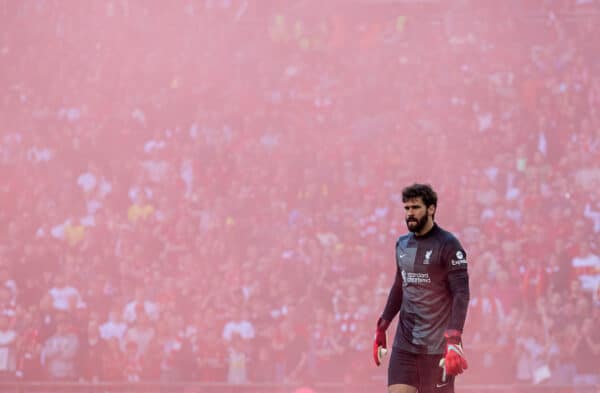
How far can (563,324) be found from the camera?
928cm

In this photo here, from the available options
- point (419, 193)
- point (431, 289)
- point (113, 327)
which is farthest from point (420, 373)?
point (113, 327)

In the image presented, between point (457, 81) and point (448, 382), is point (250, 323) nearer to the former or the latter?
A: point (457, 81)

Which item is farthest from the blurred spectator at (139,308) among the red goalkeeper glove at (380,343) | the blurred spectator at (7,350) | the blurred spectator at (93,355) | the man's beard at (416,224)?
the man's beard at (416,224)

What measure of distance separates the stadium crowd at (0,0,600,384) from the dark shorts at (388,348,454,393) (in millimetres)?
5385

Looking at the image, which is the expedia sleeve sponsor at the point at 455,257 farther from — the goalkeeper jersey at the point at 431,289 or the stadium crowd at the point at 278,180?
the stadium crowd at the point at 278,180

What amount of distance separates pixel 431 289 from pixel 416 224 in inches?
12.6

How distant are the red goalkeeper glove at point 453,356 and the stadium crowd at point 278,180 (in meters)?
5.67

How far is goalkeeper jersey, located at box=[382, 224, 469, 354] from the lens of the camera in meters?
3.70

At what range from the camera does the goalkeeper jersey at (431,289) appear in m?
3.70

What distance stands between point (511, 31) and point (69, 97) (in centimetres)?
679

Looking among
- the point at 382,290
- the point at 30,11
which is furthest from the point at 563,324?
the point at 30,11

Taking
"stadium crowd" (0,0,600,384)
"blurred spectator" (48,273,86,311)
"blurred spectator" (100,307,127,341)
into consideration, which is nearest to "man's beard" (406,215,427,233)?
"stadium crowd" (0,0,600,384)

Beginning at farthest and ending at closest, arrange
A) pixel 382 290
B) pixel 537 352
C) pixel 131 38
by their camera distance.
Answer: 1. pixel 131 38
2. pixel 382 290
3. pixel 537 352

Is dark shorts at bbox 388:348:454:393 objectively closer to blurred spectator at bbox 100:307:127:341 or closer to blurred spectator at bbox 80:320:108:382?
blurred spectator at bbox 80:320:108:382
